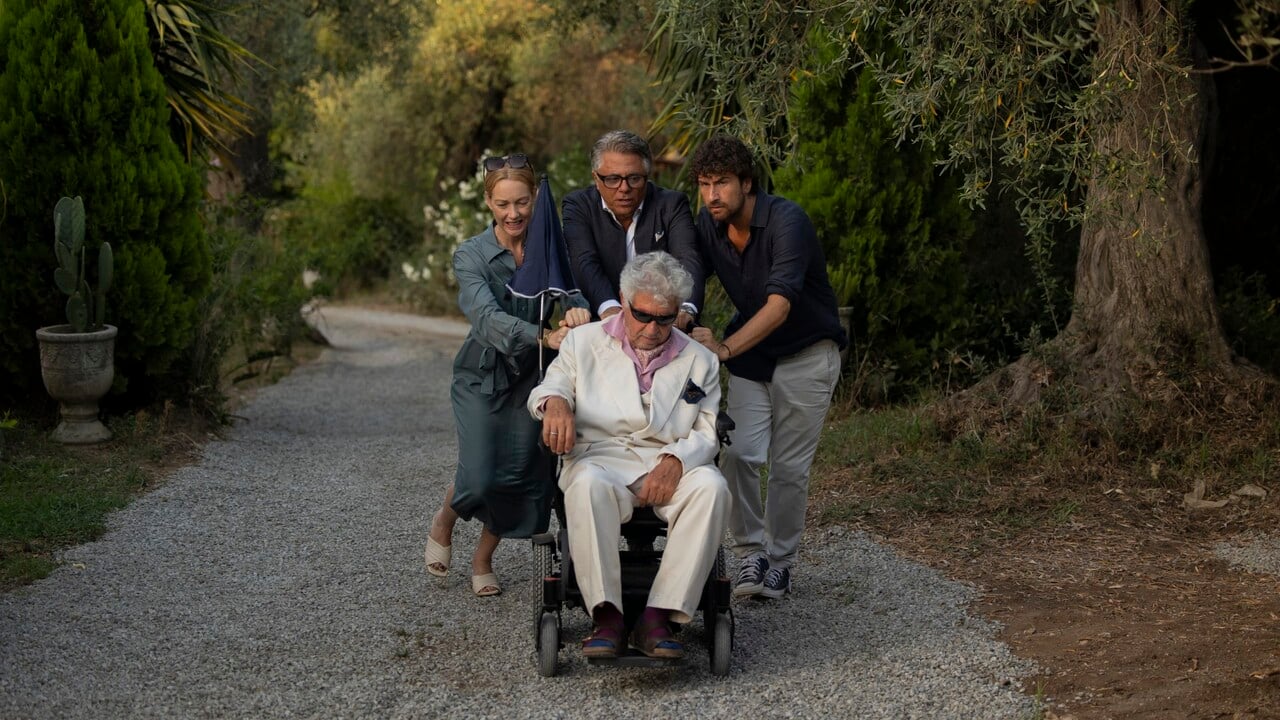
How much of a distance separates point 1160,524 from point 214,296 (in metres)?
6.17

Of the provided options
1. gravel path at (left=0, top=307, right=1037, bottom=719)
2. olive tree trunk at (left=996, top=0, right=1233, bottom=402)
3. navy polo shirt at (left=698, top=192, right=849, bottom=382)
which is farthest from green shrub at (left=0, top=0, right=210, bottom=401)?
olive tree trunk at (left=996, top=0, right=1233, bottom=402)

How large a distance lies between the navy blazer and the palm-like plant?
463cm

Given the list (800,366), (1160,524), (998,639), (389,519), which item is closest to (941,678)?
(998,639)

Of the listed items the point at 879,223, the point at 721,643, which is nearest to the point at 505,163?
the point at 721,643

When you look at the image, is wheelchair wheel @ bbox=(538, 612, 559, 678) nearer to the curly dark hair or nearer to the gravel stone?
the curly dark hair

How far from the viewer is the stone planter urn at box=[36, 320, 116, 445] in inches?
311

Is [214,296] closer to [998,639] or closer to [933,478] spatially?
[933,478]

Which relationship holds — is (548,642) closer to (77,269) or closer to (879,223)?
(77,269)

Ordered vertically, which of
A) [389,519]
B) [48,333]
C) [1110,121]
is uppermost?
[1110,121]

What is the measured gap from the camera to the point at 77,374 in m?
7.93

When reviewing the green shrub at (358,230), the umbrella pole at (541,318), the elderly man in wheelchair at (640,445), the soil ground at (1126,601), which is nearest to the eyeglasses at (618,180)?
the elderly man in wheelchair at (640,445)

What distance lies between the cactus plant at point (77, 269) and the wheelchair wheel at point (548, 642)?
4.56 m

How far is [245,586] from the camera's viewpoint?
566 cm

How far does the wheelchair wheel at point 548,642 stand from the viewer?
4.49m
